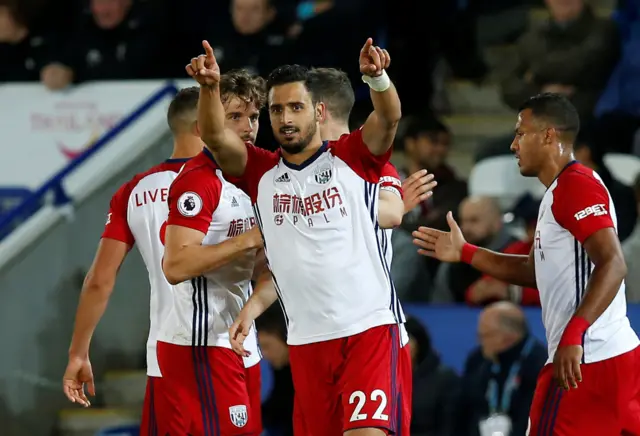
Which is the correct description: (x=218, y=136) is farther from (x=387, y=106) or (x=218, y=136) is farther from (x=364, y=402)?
(x=364, y=402)

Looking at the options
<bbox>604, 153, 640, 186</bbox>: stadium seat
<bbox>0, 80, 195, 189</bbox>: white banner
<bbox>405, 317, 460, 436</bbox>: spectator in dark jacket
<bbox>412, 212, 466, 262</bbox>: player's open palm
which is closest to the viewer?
<bbox>412, 212, 466, 262</bbox>: player's open palm

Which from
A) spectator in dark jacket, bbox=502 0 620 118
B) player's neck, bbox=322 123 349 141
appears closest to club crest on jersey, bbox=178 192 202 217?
player's neck, bbox=322 123 349 141

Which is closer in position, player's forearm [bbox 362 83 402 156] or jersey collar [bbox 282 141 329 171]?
player's forearm [bbox 362 83 402 156]

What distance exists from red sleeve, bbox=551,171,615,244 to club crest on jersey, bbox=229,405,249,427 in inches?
62.0

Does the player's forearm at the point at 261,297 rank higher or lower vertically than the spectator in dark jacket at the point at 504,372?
higher

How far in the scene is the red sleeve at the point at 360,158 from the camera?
507cm

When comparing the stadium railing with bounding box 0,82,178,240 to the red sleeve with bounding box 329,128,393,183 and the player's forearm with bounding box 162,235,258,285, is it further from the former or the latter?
the red sleeve with bounding box 329,128,393,183

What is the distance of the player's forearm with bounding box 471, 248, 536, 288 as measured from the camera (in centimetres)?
579

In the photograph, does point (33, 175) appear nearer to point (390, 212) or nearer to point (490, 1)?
point (490, 1)

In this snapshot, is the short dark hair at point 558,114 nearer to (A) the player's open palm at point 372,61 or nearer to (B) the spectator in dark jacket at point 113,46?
(A) the player's open palm at point 372,61

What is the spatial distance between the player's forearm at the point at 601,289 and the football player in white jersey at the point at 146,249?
150cm

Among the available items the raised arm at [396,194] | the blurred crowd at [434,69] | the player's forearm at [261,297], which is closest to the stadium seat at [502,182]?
the blurred crowd at [434,69]

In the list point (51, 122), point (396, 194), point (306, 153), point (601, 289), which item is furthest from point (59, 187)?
point (601, 289)

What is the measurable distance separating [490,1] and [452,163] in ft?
4.87
